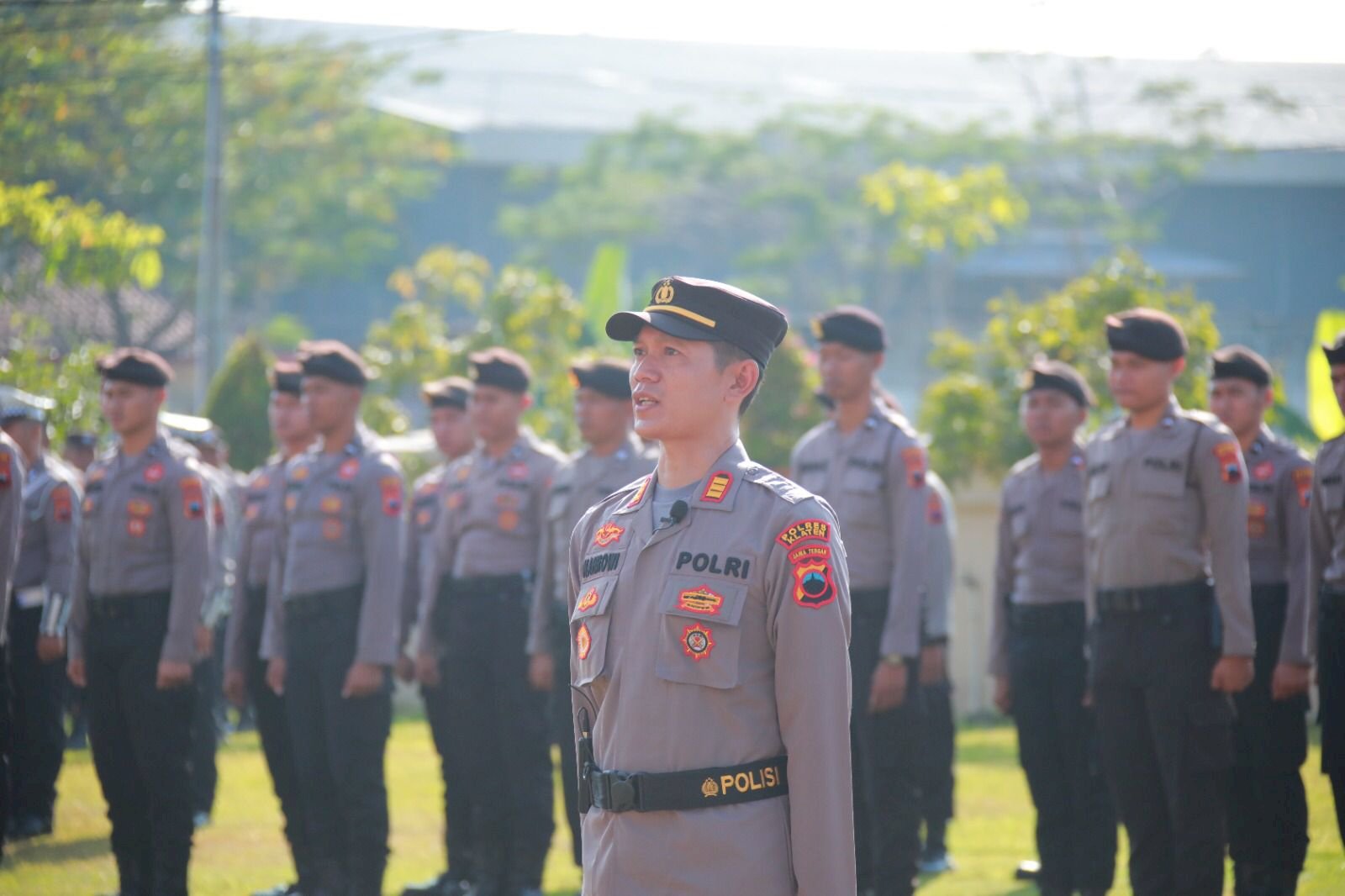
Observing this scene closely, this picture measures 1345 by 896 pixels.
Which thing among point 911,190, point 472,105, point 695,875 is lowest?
point 695,875

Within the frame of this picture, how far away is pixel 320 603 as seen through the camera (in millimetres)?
7508

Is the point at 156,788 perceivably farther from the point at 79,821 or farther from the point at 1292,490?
the point at 1292,490

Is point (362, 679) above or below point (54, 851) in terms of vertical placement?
above

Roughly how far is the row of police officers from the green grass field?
0.48 m

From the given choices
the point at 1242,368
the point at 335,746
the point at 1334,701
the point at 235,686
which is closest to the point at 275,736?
the point at 235,686

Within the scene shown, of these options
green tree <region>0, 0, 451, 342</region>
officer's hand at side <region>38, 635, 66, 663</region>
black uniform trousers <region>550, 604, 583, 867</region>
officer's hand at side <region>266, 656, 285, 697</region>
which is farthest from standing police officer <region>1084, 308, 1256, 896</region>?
green tree <region>0, 0, 451, 342</region>

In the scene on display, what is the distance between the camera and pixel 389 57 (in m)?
33.3

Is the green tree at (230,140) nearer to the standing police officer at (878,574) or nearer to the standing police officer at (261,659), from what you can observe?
the standing police officer at (261,659)

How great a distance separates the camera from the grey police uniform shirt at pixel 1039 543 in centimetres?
768

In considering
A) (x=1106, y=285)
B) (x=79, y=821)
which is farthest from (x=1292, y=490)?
(x=79, y=821)

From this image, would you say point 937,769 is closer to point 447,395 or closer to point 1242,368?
point 1242,368

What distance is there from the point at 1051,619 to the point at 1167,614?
4.58ft

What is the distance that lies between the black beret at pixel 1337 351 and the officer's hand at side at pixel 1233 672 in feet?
4.22

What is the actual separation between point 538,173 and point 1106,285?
25.6 m
